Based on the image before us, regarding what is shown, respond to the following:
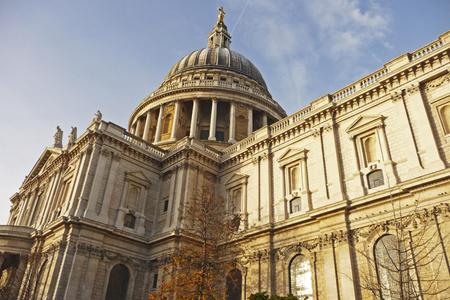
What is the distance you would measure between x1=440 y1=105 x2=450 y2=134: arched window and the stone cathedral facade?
0.06 m

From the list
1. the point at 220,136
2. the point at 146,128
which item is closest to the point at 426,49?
the point at 220,136

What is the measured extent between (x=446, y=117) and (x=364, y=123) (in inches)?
178

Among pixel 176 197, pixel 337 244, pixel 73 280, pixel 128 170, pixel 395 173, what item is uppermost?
pixel 128 170

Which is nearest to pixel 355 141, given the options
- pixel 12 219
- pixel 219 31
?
pixel 12 219

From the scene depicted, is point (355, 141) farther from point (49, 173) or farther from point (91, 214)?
point (49, 173)

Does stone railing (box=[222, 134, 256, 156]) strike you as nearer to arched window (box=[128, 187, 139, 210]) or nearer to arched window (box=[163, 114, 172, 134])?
arched window (box=[128, 187, 139, 210])

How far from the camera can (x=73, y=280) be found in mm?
23000

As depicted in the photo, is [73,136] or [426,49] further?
[73,136]

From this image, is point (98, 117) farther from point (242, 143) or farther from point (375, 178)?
point (375, 178)

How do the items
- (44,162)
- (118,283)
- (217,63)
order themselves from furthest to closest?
(217,63)
(44,162)
(118,283)

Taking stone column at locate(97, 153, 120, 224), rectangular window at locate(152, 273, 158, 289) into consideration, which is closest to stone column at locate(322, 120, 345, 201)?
rectangular window at locate(152, 273, 158, 289)

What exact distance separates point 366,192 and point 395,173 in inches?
74.4

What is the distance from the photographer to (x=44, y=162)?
38156mm

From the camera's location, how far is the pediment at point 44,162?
34.9 m
